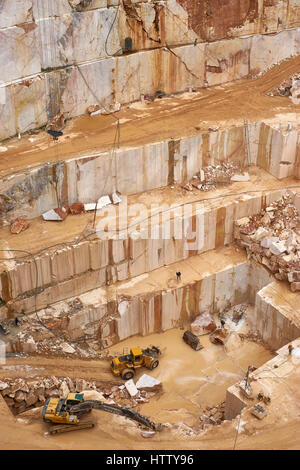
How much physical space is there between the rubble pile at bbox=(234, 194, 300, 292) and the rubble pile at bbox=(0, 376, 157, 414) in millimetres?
4848

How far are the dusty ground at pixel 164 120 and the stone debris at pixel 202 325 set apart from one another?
5.30 m

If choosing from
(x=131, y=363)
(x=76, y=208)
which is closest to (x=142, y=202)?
(x=76, y=208)

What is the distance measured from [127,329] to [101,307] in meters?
1.15

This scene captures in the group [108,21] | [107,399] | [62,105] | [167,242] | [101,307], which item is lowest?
[107,399]

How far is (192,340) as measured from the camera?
17219 mm

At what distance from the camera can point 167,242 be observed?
17.6 meters

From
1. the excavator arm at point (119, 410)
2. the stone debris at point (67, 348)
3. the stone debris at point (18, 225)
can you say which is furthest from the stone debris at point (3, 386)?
the stone debris at point (18, 225)

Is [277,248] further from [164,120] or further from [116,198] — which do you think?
[164,120]

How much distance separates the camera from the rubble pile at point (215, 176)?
1900 cm

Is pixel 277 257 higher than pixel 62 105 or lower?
lower

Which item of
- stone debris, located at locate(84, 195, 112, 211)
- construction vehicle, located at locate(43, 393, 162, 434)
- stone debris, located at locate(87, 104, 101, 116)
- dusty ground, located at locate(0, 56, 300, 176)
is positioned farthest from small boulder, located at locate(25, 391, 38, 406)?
Result: stone debris, located at locate(87, 104, 101, 116)
